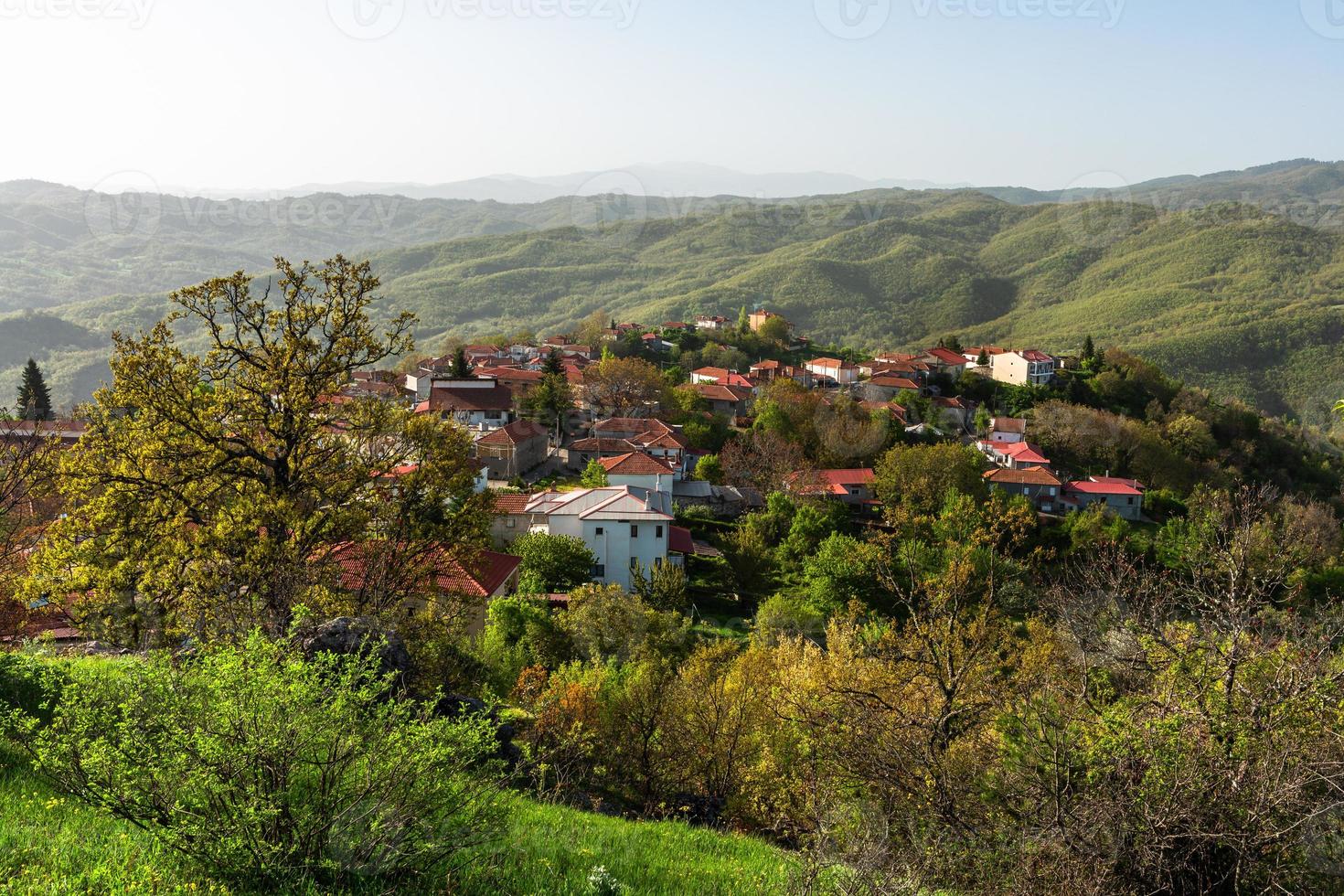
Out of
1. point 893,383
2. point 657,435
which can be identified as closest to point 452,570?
point 657,435

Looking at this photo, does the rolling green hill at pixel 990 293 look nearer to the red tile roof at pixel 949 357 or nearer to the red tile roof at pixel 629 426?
the red tile roof at pixel 949 357

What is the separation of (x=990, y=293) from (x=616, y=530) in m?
139

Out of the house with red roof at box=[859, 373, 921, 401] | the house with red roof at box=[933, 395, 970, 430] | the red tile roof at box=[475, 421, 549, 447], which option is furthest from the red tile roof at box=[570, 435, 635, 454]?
the house with red roof at box=[933, 395, 970, 430]

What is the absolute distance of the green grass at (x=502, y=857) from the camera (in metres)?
4.34

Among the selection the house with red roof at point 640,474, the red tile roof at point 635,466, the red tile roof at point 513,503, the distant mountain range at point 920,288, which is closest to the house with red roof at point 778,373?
the red tile roof at point 635,466

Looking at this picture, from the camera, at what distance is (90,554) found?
30.7 feet

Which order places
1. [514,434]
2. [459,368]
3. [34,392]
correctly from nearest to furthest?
1. [514,434]
2. [34,392]
3. [459,368]

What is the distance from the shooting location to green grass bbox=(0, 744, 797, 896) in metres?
4.34

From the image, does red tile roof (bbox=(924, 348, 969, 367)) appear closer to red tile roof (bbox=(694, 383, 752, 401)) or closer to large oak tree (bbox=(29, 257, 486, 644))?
red tile roof (bbox=(694, 383, 752, 401))

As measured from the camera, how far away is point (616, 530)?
98.1ft

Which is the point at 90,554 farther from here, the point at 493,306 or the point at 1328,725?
the point at 493,306

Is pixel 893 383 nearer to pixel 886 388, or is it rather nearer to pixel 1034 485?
pixel 886 388

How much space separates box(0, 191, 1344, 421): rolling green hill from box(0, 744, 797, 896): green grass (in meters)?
101

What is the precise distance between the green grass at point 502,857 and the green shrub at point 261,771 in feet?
0.70
